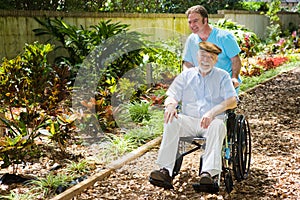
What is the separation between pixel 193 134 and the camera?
3.48 meters

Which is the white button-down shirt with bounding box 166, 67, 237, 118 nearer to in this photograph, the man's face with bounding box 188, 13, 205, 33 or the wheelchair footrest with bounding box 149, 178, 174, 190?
the man's face with bounding box 188, 13, 205, 33

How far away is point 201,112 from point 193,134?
179 mm

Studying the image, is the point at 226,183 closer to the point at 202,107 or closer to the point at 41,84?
the point at 202,107

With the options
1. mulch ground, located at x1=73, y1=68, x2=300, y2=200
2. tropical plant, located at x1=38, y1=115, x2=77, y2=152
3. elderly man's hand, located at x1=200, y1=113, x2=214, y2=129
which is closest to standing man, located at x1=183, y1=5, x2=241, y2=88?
elderly man's hand, located at x1=200, y1=113, x2=214, y2=129

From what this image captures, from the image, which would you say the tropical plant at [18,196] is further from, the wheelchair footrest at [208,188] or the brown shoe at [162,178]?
the wheelchair footrest at [208,188]

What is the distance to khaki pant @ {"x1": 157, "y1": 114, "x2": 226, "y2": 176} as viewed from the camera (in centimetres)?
323

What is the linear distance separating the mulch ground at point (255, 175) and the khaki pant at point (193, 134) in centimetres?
33

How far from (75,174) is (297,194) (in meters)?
1.78

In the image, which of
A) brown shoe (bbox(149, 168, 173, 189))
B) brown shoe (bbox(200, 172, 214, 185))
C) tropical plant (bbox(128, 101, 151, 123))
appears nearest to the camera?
brown shoe (bbox(200, 172, 214, 185))

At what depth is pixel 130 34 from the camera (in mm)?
7113

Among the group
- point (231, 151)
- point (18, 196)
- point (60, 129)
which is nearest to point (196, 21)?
point (231, 151)

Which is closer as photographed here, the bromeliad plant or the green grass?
the bromeliad plant

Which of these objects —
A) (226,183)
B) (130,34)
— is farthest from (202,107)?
(130,34)

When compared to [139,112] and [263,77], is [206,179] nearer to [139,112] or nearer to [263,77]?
[139,112]
